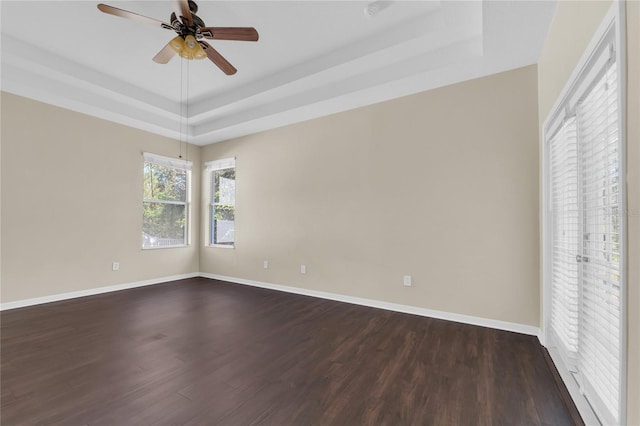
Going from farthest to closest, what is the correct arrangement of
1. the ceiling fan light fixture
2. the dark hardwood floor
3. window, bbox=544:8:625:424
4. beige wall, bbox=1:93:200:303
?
1. beige wall, bbox=1:93:200:303
2. the ceiling fan light fixture
3. the dark hardwood floor
4. window, bbox=544:8:625:424

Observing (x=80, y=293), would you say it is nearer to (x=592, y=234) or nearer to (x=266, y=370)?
(x=266, y=370)

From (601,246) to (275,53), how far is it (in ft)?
10.8

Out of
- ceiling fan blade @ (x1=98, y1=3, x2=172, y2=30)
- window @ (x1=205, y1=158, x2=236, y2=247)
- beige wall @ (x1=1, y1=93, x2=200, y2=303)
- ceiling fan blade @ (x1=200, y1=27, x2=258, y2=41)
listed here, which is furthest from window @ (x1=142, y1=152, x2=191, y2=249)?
ceiling fan blade @ (x1=200, y1=27, x2=258, y2=41)

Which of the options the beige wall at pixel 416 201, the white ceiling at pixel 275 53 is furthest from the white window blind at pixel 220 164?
the white ceiling at pixel 275 53

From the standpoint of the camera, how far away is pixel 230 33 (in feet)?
7.17

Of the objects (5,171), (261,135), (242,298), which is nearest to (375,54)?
(261,135)

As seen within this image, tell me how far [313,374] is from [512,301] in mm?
2221

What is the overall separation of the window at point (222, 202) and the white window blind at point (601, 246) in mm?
4861

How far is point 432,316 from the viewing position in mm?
3250

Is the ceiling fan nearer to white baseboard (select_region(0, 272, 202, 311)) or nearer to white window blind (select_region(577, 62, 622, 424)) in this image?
white window blind (select_region(577, 62, 622, 424))

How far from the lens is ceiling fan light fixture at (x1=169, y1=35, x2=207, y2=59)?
7.44ft

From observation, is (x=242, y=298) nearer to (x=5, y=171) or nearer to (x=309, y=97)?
(x=309, y=97)

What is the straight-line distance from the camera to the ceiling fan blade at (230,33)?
7.04 ft

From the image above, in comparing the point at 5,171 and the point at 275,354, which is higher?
the point at 5,171
